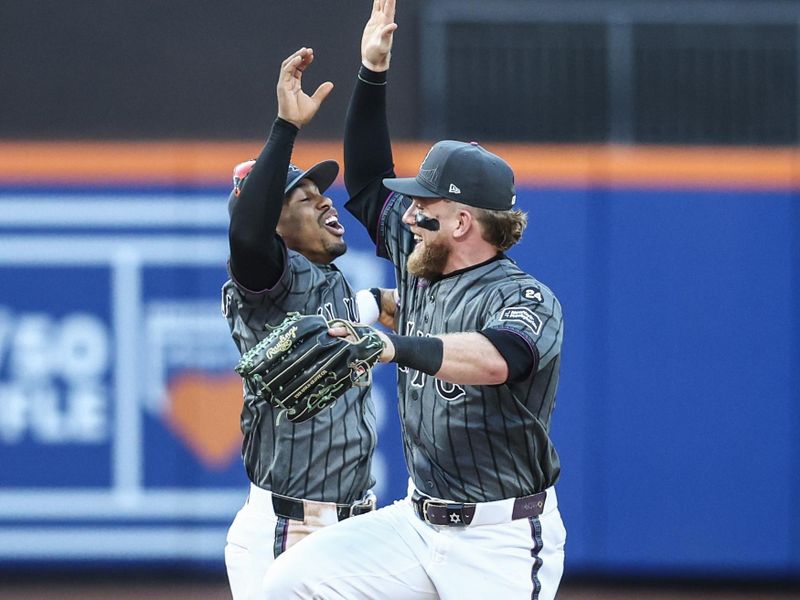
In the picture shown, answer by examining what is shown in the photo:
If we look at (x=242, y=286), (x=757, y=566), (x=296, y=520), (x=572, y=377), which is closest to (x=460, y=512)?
(x=296, y=520)

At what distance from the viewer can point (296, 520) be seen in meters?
3.74

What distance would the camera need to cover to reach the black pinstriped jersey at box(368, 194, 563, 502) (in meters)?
3.29

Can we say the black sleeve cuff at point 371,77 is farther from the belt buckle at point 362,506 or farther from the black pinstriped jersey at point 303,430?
the belt buckle at point 362,506

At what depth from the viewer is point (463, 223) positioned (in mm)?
3428

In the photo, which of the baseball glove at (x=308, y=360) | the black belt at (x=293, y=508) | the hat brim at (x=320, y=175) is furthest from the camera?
the hat brim at (x=320, y=175)

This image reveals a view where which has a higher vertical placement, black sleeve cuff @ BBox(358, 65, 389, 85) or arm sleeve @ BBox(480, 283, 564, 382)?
black sleeve cuff @ BBox(358, 65, 389, 85)

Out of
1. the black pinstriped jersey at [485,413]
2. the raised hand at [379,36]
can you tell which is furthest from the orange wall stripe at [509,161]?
the black pinstriped jersey at [485,413]

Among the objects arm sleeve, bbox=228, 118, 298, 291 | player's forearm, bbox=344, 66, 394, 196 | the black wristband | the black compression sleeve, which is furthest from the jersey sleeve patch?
player's forearm, bbox=344, 66, 394, 196

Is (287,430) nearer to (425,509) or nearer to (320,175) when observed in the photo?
(425,509)

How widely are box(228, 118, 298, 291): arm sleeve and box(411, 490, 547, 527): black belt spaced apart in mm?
790

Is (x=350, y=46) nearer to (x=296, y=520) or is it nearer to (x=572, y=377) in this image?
(x=572, y=377)

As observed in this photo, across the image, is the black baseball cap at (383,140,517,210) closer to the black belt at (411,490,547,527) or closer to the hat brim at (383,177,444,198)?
the hat brim at (383,177,444,198)

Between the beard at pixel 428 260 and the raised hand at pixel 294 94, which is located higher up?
the raised hand at pixel 294 94

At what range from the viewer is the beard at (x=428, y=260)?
136 inches
